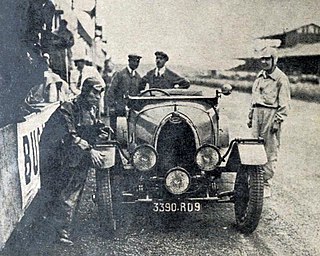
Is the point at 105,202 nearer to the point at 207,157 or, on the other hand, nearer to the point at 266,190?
the point at 207,157

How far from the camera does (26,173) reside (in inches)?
82.0

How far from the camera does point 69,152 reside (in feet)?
6.91

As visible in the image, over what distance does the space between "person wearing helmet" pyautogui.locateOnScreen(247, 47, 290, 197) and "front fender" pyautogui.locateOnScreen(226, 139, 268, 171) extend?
21 millimetres

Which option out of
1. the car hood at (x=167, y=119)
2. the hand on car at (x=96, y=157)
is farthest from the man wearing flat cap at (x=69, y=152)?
the car hood at (x=167, y=119)

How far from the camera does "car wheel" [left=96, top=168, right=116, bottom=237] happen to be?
6.93ft

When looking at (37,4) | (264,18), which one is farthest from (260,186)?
(37,4)

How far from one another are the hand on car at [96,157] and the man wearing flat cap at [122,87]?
103 millimetres

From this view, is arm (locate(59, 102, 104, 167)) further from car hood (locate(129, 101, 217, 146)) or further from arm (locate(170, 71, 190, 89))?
arm (locate(170, 71, 190, 89))

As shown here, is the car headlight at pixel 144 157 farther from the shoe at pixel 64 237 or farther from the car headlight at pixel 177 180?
the shoe at pixel 64 237

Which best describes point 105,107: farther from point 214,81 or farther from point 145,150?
point 214,81

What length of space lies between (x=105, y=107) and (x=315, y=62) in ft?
2.49

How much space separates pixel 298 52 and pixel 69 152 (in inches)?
34.6

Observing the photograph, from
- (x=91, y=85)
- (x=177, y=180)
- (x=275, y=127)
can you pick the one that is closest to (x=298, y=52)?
(x=275, y=127)

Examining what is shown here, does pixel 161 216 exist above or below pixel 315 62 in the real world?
below
